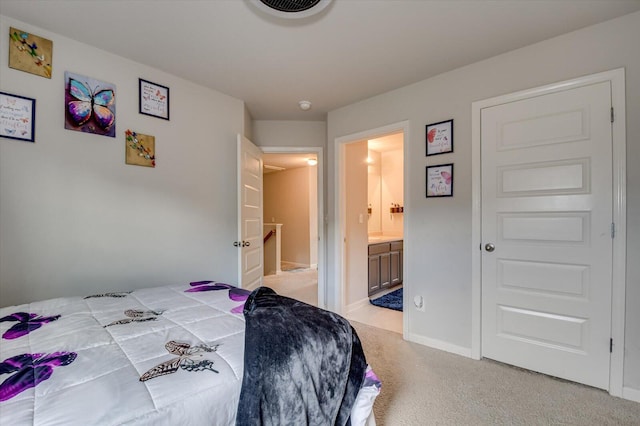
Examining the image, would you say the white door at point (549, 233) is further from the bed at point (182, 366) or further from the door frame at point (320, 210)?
the door frame at point (320, 210)

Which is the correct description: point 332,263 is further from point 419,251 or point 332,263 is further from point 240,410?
point 240,410

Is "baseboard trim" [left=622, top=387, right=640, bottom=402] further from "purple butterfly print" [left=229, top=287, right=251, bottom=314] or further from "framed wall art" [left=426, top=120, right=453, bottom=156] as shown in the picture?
"purple butterfly print" [left=229, top=287, right=251, bottom=314]

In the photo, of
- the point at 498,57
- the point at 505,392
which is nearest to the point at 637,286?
the point at 505,392

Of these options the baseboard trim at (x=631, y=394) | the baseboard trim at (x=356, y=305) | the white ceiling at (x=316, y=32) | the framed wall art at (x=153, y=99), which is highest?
the white ceiling at (x=316, y=32)

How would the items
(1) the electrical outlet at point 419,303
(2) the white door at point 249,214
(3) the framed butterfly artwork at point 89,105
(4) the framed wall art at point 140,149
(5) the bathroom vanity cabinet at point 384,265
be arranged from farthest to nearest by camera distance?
(5) the bathroom vanity cabinet at point 384,265
(2) the white door at point 249,214
(1) the electrical outlet at point 419,303
(4) the framed wall art at point 140,149
(3) the framed butterfly artwork at point 89,105

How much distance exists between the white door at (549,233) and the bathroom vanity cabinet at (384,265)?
192 cm

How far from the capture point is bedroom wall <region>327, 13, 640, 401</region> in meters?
1.83

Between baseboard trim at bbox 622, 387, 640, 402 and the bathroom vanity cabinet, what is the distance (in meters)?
2.56

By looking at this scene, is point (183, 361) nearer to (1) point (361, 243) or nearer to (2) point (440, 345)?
(2) point (440, 345)

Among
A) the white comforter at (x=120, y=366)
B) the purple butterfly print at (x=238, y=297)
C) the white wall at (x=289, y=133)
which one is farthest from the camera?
the white wall at (x=289, y=133)

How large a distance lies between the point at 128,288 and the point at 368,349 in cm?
203

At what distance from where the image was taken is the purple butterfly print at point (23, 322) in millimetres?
1130

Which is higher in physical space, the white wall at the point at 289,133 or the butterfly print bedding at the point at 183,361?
the white wall at the point at 289,133

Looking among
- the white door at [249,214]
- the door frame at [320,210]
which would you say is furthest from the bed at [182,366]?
the door frame at [320,210]
